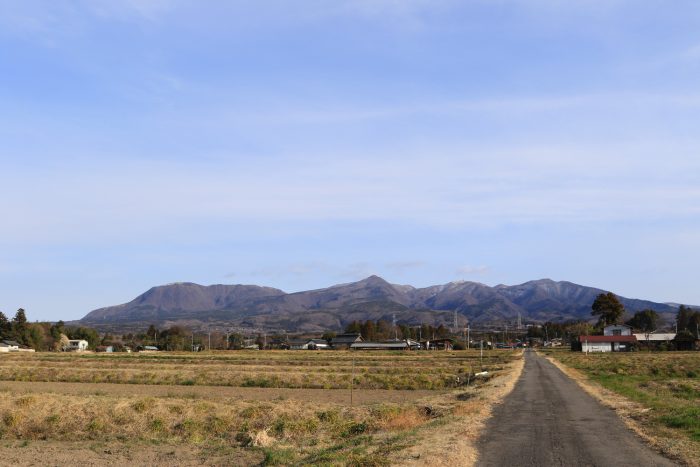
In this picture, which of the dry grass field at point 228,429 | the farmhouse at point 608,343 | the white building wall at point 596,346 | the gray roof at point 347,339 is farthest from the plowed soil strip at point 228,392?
the gray roof at point 347,339

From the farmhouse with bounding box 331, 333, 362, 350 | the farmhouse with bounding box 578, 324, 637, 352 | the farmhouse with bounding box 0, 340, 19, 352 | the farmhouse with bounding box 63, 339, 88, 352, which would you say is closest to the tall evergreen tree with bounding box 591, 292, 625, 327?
the farmhouse with bounding box 578, 324, 637, 352

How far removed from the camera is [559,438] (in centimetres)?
1838

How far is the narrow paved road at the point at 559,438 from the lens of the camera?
15.2m

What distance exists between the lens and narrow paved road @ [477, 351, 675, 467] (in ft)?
49.8

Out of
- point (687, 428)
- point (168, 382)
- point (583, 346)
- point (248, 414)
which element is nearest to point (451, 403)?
point (248, 414)

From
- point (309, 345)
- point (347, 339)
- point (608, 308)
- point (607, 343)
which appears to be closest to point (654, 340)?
point (607, 343)

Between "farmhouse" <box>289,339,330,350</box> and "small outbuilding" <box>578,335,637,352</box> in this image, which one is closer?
"small outbuilding" <box>578,335,637,352</box>

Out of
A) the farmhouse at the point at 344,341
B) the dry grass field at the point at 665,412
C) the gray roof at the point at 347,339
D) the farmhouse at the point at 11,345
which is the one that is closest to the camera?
the dry grass field at the point at 665,412

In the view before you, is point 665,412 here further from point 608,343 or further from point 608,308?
point 608,308

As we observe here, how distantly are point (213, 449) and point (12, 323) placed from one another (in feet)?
485

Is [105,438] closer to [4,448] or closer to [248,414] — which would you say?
[4,448]

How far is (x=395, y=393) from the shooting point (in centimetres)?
4188

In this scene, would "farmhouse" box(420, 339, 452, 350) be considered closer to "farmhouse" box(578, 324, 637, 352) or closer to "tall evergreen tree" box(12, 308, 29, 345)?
"farmhouse" box(578, 324, 637, 352)

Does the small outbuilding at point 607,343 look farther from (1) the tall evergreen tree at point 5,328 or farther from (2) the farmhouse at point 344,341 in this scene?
(1) the tall evergreen tree at point 5,328
